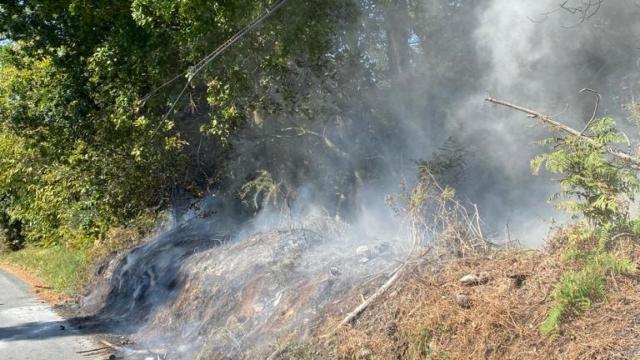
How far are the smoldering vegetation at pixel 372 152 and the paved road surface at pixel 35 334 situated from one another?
826 mm

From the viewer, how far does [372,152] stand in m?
10.5

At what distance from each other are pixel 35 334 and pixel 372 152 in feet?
19.6

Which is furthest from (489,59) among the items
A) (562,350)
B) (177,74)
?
(562,350)

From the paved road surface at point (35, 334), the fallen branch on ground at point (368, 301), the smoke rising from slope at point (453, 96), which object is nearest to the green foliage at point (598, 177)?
the fallen branch on ground at point (368, 301)

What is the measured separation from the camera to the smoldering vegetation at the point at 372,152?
7.69m

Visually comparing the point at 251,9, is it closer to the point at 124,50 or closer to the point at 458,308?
the point at 124,50

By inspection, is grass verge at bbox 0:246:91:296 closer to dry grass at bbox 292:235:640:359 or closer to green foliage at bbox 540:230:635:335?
dry grass at bbox 292:235:640:359

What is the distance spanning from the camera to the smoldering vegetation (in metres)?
7.69

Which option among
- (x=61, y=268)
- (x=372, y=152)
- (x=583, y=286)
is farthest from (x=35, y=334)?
(x=583, y=286)

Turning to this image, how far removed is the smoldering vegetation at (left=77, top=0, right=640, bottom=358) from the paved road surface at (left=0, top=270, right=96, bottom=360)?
2.71 feet

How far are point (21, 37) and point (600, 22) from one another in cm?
951

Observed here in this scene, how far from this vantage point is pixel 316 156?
1114cm

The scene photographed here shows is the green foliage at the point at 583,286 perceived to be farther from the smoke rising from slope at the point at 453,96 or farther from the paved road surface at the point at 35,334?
the paved road surface at the point at 35,334

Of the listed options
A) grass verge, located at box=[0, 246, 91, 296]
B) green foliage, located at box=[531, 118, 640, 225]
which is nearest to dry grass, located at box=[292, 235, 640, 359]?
green foliage, located at box=[531, 118, 640, 225]
